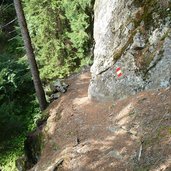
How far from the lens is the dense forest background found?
1576 centimetres

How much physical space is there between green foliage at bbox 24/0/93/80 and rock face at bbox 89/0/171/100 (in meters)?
3.60

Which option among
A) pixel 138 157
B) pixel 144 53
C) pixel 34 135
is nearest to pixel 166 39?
pixel 144 53

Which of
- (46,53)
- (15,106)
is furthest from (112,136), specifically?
(15,106)

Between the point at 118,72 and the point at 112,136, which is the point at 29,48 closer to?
the point at 118,72

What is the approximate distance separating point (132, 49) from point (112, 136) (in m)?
3.42

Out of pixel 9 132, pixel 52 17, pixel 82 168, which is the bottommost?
pixel 9 132

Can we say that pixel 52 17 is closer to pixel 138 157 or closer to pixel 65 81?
pixel 65 81

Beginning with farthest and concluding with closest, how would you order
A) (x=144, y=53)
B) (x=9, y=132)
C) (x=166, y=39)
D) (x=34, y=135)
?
(x=9, y=132)
(x=34, y=135)
(x=144, y=53)
(x=166, y=39)

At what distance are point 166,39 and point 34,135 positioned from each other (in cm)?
636

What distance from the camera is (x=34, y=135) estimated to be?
12305mm

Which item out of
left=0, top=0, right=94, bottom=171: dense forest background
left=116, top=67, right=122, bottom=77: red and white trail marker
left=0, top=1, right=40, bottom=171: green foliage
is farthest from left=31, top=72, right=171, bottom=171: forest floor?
left=0, top=0, right=94, bottom=171: dense forest background

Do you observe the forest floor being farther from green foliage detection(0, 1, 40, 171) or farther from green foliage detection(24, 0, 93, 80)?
green foliage detection(24, 0, 93, 80)

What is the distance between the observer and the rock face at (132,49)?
9.53 meters

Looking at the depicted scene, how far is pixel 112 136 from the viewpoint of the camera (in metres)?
8.55
